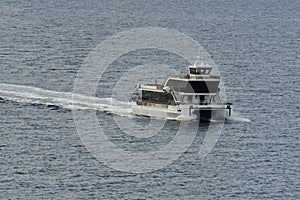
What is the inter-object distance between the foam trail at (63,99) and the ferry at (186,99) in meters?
2.23

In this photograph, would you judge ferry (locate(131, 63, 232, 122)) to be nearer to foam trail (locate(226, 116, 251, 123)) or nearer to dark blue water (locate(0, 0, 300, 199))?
foam trail (locate(226, 116, 251, 123))

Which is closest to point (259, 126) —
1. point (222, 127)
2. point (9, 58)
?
point (222, 127)

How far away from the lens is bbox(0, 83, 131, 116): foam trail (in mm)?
154000

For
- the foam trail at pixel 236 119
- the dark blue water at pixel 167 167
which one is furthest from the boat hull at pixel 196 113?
the dark blue water at pixel 167 167

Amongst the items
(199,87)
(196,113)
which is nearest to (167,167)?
(196,113)

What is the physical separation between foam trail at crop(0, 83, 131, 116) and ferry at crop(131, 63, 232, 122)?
2.23 meters

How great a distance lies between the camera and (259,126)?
145 metres

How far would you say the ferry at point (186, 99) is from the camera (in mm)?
151125

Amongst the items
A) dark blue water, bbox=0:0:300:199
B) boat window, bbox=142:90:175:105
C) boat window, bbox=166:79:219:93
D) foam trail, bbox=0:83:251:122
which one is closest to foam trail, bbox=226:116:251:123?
foam trail, bbox=0:83:251:122

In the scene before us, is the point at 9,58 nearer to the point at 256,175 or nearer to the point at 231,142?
the point at 231,142

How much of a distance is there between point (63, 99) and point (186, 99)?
48.9ft

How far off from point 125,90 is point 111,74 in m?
14.0

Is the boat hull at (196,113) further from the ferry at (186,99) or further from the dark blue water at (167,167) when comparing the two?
the dark blue water at (167,167)

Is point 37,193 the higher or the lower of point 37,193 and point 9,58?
the lower
